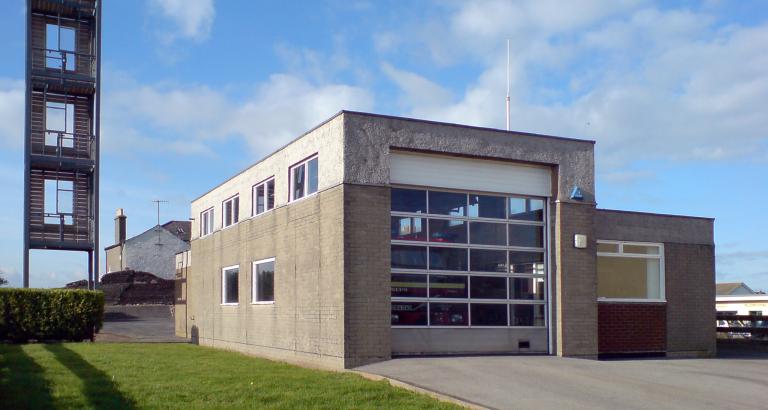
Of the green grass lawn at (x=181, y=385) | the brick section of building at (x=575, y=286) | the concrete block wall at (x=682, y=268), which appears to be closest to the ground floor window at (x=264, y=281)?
the green grass lawn at (x=181, y=385)

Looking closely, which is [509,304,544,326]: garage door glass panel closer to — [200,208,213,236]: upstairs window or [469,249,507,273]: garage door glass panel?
[469,249,507,273]: garage door glass panel

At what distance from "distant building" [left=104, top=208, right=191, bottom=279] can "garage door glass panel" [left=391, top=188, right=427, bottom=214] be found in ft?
145

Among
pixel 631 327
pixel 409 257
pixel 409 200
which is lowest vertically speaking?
pixel 631 327

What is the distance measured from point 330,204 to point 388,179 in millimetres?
1166

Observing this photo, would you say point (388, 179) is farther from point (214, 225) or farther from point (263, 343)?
point (214, 225)

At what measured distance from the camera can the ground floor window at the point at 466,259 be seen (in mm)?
15570

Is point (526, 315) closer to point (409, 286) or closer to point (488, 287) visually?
point (488, 287)

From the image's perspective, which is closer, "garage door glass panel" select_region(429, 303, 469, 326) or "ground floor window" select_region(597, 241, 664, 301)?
"garage door glass panel" select_region(429, 303, 469, 326)

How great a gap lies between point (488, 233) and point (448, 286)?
4.68 feet

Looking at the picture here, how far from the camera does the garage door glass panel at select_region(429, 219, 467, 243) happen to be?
52.2 feet

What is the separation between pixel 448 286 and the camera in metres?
15.9

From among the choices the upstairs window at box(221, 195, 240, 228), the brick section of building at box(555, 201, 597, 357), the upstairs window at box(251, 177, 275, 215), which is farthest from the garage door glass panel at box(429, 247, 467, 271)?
the upstairs window at box(221, 195, 240, 228)

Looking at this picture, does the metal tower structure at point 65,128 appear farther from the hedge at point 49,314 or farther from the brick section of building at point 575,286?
the brick section of building at point 575,286

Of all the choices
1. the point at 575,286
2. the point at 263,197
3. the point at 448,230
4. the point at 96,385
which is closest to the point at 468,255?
the point at 448,230
